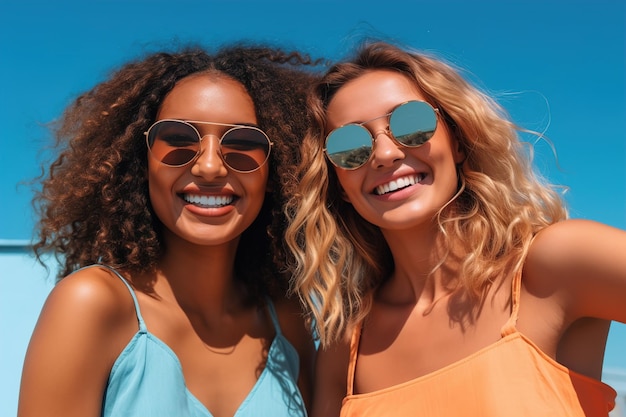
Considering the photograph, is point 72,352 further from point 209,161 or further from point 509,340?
point 509,340

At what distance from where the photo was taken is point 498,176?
2.91 m

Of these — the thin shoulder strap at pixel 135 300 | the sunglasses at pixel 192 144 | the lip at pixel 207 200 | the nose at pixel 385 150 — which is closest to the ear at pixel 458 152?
the nose at pixel 385 150

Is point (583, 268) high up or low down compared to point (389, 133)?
down

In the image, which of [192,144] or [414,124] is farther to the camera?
[192,144]

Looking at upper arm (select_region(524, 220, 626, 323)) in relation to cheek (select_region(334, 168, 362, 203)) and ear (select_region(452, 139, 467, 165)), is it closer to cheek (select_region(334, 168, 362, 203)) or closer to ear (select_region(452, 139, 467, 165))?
ear (select_region(452, 139, 467, 165))

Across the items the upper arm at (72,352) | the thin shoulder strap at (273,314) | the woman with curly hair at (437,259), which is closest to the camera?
the woman with curly hair at (437,259)

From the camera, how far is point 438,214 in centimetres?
284

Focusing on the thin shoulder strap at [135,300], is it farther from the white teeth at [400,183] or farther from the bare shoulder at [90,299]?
the white teeth at [400,183]

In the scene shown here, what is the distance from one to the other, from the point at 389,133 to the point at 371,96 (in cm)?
24

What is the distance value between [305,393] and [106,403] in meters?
1.08

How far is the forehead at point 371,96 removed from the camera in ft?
9.46

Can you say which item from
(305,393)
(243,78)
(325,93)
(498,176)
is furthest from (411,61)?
(305,393)

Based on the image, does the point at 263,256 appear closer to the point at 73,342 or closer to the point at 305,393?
the point at 305,393

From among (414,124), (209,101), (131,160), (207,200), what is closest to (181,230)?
(207,200)
